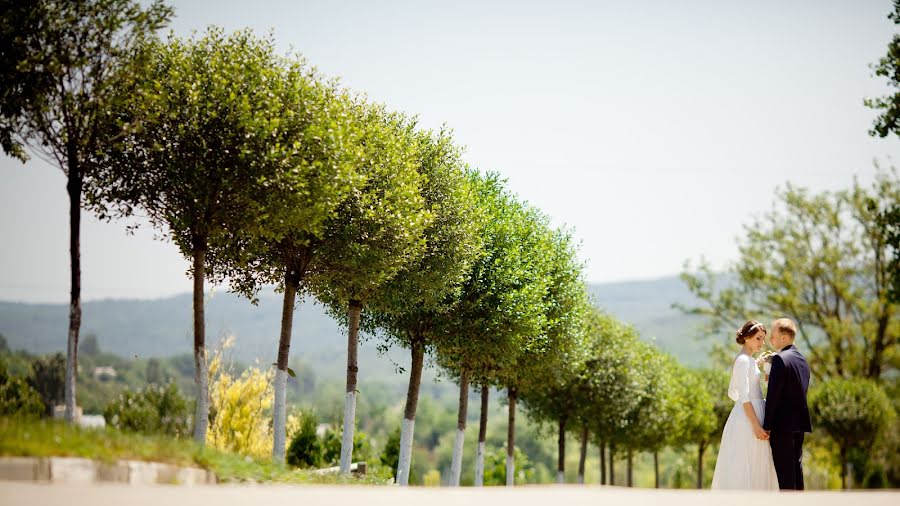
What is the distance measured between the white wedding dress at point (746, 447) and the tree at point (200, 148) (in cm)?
988

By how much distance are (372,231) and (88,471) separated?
1147 centimetres

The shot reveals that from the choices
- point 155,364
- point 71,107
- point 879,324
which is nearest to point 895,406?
point 879,324

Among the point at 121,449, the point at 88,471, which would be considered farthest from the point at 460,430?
the point at 88,471

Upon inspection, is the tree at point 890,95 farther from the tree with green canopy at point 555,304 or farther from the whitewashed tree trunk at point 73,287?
the whitewashed tree trunk at point 73,287

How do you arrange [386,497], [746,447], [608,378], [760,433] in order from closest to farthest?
[386,497] → [760,433] → [746,447] → [608,378]

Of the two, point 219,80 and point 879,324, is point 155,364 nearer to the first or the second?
point 879,324

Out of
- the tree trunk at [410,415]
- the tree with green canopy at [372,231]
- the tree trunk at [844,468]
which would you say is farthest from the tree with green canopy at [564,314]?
the tree trunk at [844,468]

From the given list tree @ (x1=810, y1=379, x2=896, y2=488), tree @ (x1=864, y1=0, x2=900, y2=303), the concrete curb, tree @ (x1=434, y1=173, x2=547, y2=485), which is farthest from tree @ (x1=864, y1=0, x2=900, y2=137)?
tree @ (x1=810, y1=379, x2=896, y2=488)

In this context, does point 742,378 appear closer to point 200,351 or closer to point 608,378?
point 200,351

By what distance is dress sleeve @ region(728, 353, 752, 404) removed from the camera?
43.0 feet

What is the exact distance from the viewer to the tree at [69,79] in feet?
51.4

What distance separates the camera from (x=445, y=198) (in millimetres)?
25859

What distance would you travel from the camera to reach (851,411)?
51.5 m

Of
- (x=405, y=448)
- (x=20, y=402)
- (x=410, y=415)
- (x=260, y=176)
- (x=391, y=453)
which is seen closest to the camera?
(x=260, y=176)
